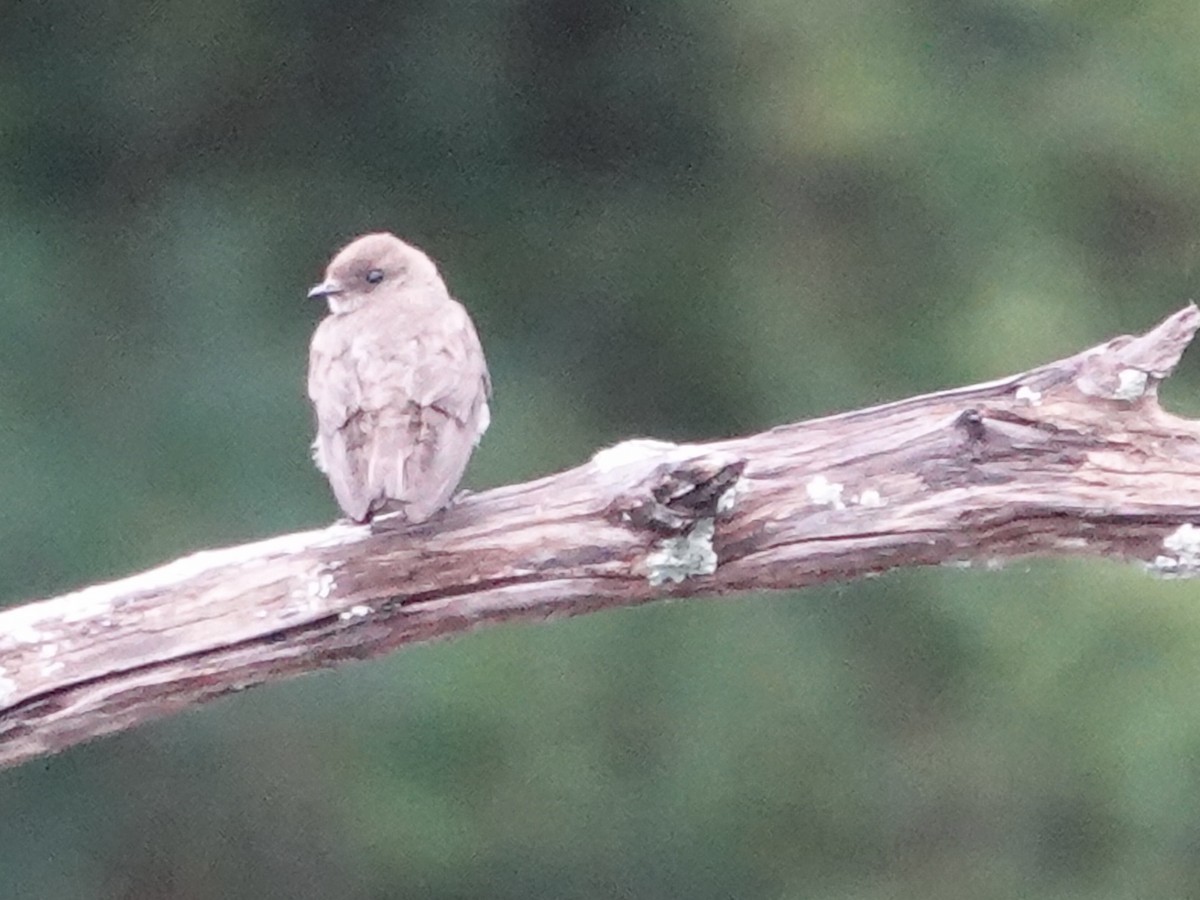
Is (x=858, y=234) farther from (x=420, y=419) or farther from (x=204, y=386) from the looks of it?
Result: (x=420, y=419)

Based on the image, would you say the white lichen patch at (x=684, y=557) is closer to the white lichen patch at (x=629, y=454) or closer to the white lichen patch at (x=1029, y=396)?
the white lichen patch at (x=629, y=454)

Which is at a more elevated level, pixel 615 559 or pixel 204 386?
pixel 204 386

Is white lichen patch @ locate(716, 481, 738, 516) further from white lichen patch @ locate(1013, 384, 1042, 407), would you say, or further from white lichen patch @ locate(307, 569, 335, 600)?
white lichen patch @ locate(307, 569, 335, 600)

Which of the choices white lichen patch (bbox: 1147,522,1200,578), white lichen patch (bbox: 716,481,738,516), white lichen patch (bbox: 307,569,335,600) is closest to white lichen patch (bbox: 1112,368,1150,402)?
white lichen patch (bbox: 1147,522,1200,578)

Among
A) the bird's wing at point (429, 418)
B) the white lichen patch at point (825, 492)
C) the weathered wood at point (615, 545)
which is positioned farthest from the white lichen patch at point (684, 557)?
the bird's wing at point (429, 418)

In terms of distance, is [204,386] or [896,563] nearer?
[896,563]

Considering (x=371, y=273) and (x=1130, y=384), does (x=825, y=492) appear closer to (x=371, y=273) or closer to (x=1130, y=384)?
(x=1130, y=384)

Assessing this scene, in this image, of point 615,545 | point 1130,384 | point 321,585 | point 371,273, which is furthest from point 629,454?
point 371,273

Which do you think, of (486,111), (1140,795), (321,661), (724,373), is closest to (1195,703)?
(1140,795)
